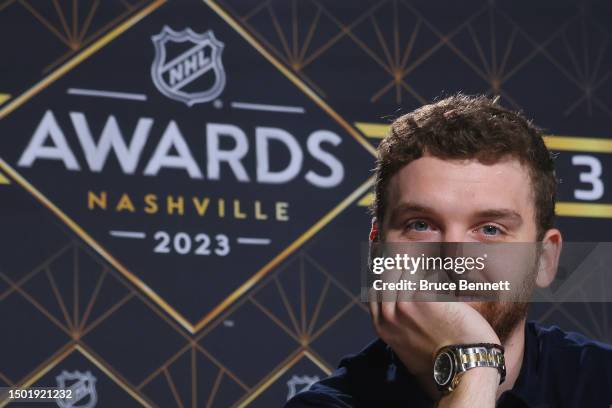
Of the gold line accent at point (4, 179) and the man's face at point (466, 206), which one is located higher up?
the gold line accent at point (4, 179)

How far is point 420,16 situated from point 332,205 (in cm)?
68

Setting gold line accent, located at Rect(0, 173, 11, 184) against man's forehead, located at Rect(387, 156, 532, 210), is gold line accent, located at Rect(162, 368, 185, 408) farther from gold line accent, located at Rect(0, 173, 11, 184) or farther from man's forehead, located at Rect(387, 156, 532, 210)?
man's forehead, located at Rect(387, 156, 532, 210)

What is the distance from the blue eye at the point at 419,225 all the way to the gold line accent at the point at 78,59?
137cm

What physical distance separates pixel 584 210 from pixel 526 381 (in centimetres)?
143

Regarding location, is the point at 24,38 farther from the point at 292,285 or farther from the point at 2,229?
the point at 292,285

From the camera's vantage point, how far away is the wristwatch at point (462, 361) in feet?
4.93

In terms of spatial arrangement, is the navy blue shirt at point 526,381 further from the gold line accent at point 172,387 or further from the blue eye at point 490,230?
the gold line accent at point 172,387

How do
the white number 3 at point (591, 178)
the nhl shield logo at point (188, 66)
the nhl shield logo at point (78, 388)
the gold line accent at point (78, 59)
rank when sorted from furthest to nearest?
the white number 3 at point (591, 178)
the nhl shield logo at point (188, 66)
the gold line accent at point (78, 59)
the nhl shield logo at point (78, 388)

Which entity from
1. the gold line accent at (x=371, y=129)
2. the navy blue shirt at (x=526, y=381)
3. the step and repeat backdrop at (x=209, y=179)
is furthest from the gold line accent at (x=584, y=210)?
the navy blue shirt at (x=526, y=381)

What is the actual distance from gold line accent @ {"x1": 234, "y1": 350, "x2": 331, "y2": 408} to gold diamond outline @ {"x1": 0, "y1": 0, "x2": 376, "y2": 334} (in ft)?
0.73

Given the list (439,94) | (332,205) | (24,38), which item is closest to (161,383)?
(332,205)

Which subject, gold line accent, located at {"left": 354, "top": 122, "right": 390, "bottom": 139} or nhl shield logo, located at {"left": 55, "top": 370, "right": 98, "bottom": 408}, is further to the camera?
gold line accent, located at {"left": 354, "top": 122, "right": 390, "bottom": 139}

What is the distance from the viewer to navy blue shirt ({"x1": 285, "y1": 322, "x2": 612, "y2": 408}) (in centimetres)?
167

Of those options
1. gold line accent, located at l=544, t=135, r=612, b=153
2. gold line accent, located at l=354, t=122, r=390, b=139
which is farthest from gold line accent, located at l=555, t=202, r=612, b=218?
gold line accent, located at l=354, t=122, r=390, b=139
